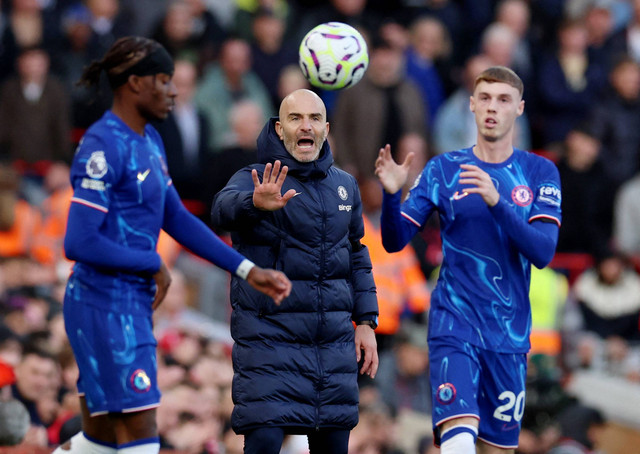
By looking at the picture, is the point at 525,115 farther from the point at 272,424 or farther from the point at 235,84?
the point at 272,424

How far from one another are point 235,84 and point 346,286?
8857 millimetres

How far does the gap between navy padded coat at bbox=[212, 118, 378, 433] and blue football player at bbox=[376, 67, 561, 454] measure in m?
0.69

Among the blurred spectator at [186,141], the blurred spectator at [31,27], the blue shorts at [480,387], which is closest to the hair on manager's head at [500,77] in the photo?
the blue shorts at [480,387]

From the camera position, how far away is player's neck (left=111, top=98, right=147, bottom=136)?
7590mm

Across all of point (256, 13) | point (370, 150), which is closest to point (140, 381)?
point (370, 150)

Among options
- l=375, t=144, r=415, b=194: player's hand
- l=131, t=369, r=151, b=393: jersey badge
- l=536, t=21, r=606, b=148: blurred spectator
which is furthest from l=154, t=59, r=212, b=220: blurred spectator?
l=131, t=369, r=151, b=393: jersey badge

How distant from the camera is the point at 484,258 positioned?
8.33 meters

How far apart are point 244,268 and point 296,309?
0.41 metres

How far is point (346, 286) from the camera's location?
7766 mm

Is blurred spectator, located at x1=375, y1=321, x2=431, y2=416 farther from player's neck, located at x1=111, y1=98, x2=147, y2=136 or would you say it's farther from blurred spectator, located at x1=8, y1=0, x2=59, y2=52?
player's neck, located at x1=111, y1=98, x2=147, y2=136

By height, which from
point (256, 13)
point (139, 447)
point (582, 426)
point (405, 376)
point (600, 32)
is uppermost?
point (256, 13)

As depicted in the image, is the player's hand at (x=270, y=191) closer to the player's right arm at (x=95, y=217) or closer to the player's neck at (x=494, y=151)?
the player's right arm at (x=95, y=217)

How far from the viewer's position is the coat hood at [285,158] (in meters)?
7.68

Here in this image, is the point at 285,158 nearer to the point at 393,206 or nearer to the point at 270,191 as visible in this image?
the point at 270,191
